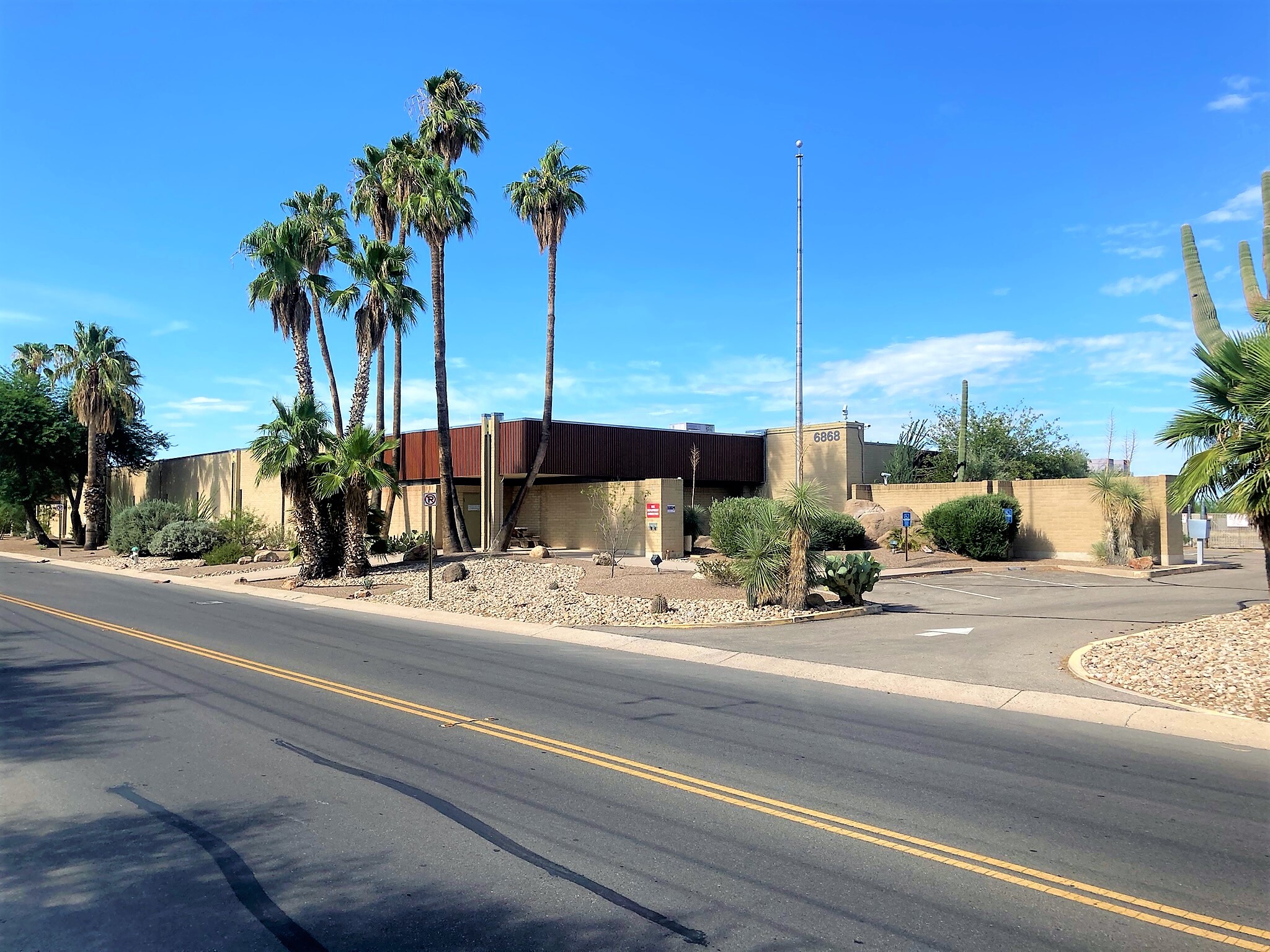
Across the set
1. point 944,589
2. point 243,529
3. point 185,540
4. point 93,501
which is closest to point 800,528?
point 944,589

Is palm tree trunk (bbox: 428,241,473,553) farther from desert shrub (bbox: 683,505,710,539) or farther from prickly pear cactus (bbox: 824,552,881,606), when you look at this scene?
prickly pear cactus (bbox: 824,552,881,606)

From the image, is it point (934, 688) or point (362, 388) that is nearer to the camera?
point (934, 688)

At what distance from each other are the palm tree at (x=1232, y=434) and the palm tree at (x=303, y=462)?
22.3m

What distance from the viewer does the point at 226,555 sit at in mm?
36219

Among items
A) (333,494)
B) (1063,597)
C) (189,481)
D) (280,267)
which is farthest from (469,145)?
(189,481)

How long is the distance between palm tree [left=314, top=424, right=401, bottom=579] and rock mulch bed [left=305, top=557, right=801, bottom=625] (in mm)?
983

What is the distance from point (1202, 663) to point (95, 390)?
1973 inches

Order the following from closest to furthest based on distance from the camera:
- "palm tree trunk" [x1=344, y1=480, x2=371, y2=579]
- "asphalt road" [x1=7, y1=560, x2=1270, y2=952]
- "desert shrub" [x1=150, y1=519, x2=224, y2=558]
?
"asphalt road" [x1=7, y1=560, x2=1270, y2=952]
"palm tree trunk" [x1=344, y1=480, x2=371, y2=579]
"desert shrub" [x1=150, y1=519, x2=224, y2=558]

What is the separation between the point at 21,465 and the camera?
48.6 metres

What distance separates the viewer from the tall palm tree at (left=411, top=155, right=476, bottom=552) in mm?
31672

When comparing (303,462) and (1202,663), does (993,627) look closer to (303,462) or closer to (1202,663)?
(1202,663)

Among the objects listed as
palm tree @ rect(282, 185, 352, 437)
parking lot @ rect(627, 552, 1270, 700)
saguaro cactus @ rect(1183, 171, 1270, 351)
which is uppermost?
palm tree @ rect(282, 185, 352, 437)

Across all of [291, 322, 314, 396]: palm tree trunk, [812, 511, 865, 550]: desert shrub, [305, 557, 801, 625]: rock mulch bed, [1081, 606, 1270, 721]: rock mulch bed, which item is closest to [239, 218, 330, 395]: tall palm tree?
[291, 322, 314, 396]: palm tree trunk

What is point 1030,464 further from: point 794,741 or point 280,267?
point 794,741
